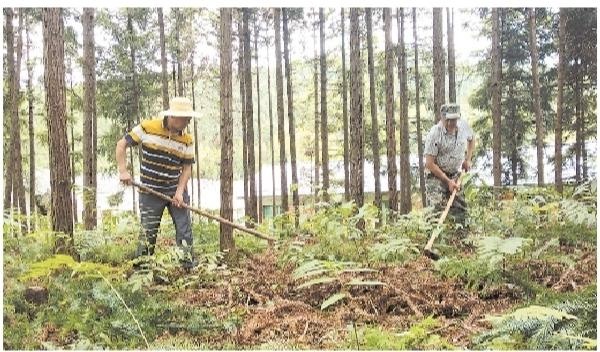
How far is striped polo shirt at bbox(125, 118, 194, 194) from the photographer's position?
4.84 m

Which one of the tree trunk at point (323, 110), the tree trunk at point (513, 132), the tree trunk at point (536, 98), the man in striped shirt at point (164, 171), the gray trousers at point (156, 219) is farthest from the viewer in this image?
the tree trunk at point (323, 110)

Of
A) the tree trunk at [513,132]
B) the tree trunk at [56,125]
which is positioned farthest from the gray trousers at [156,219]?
the tree trunk at [513,132]

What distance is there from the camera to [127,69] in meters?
8.30

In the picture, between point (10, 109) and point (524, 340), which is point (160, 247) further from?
point (10, 109)

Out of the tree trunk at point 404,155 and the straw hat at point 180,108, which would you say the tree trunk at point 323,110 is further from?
the straw hat at point 180,108

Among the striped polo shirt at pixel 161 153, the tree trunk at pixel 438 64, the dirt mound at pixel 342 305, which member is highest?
the tree trunk at pixel 438 64

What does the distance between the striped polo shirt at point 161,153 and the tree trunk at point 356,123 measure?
228cm

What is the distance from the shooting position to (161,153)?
492 centimetres

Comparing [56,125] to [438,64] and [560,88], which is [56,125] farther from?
[438,64]

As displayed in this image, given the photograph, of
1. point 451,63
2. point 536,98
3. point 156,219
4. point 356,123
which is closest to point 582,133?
point 536,98

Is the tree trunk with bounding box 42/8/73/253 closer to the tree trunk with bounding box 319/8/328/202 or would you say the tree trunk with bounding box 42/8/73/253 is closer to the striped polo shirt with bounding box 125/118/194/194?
the striped polo shirt with bounding box 125/118/194/194

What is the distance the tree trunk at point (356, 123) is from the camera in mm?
6620

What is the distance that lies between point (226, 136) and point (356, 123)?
5.87 feet

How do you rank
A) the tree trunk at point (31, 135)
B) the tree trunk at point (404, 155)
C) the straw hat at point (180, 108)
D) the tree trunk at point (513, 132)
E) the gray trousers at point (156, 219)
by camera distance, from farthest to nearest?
1. the tree trunk at point (404, 155)
2. the tree trunk at point (31, 135)
3. the tree trunk at point (513, 132)
4. the gray trousers at point (156, 219)
5. the straw hat at point (180, 108)
